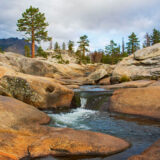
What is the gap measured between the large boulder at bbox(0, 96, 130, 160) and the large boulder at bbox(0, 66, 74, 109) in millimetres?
2961

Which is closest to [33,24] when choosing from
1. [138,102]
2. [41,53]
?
[41,53]

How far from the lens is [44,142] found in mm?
3617

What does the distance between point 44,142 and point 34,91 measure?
4318 mm

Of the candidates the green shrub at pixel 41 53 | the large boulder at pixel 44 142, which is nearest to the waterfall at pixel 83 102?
the large boulder at pixel 44 142

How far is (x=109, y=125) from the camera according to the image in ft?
18.9

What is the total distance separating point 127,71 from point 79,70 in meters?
12.4

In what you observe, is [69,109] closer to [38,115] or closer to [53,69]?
[38,115]

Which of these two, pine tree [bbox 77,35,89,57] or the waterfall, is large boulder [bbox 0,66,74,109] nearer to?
the waterfall

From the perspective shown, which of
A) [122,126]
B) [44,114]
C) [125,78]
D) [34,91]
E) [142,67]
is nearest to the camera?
[122,126]

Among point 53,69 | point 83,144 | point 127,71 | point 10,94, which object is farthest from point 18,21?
point 83,144

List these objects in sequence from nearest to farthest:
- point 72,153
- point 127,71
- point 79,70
→ point 72,153 < point 127,71 < point 79,70

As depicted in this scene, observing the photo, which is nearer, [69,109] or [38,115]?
[38,115]

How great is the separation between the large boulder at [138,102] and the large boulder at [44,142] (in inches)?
113

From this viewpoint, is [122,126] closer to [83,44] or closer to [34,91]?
[34,91]
